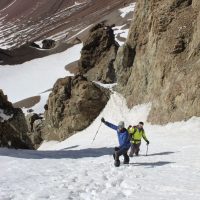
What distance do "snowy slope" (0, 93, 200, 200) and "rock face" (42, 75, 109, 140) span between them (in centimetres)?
2235

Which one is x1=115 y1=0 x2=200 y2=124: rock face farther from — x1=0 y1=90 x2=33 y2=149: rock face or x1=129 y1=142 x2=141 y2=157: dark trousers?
x1=0 y1=90 x2=33 y2=149: rock face

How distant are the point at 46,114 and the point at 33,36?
3946 inches

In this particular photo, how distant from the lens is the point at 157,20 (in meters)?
38.1

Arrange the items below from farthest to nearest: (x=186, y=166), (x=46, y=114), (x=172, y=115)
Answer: (x=46, y=114), (x=172, y=115), (x=186, y=166)

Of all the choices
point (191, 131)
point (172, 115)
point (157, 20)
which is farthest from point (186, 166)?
point (157, 20)

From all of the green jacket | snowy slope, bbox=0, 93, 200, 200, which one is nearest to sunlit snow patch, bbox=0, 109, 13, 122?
snowy slope, bbox=0, 93, 200, 200

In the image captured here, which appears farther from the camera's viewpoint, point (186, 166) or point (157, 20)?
point (157, 20)

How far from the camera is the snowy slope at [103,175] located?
12.6m

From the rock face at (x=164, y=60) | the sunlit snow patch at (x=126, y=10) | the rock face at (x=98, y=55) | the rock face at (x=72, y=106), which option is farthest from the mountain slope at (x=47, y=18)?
the rock face at (x=164, y=60)

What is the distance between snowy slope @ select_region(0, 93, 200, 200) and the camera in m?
12.6

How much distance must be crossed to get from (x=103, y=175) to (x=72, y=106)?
3391 cm

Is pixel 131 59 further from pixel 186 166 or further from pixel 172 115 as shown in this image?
pixel 186 166

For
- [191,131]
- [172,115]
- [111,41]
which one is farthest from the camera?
[111,41]

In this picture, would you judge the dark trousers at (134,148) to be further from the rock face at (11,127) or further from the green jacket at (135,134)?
the rock face at (11,127)
